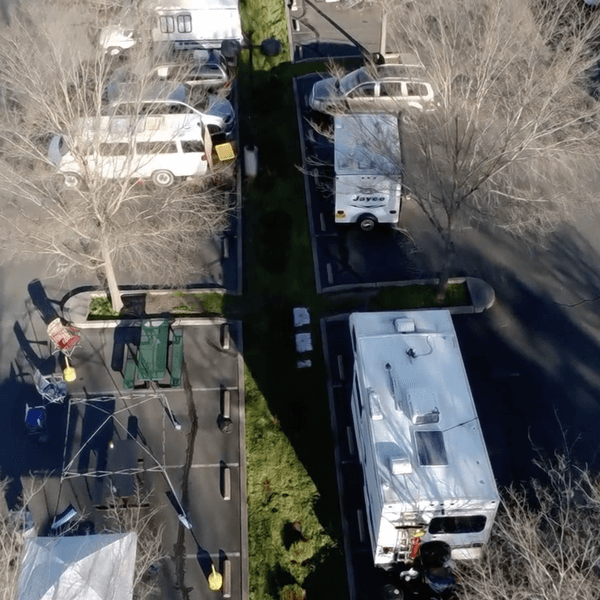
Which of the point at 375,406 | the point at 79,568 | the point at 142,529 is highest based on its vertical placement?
the point at 375,406

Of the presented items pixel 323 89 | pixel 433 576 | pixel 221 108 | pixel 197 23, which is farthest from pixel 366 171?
pixel 197 23

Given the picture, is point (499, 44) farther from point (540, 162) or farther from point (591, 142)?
point (540, 162)

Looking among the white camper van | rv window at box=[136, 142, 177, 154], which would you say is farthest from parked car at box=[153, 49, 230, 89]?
the white camper van

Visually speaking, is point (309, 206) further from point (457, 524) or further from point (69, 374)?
point (457, 524)

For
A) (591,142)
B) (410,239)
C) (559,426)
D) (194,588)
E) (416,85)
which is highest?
(416,85)

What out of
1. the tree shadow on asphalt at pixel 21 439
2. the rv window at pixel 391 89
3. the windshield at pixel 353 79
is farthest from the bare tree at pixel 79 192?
the rv window at pixel 391 89

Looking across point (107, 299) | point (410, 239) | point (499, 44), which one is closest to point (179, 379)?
point (107, 299)
